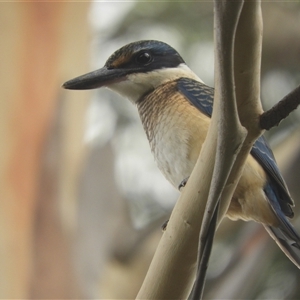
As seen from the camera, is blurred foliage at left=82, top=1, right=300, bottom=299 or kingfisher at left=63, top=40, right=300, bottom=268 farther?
blurred foliage at left=82, top=1, right=300, bottom=299

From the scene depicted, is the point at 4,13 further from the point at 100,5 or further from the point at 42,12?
the point at 100,5

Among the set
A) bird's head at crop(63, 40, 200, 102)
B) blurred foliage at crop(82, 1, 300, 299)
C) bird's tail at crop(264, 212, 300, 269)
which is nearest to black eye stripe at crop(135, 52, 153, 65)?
bird's head at crop(63, 40, 200, 102)

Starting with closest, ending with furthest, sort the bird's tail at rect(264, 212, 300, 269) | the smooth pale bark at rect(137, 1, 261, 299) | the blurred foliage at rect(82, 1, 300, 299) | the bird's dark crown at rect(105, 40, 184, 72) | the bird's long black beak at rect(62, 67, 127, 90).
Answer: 1. the smooth pale bark at rect(137, 1, 261, 299)
2. the bird's tail at rect(264, 212, 300, 269)
3. the bird's long black beak at rect(62, 67, 127, 90)
4. the bird's dark crown at rect(105, 40, 184, 72)
5. the blurred foliage at rect(82, 1, 300, 299)

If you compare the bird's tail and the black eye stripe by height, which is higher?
the black eye stripe

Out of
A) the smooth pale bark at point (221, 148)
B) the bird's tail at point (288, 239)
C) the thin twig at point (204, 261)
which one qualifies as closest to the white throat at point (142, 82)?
the bird's tail at point (288, 239)

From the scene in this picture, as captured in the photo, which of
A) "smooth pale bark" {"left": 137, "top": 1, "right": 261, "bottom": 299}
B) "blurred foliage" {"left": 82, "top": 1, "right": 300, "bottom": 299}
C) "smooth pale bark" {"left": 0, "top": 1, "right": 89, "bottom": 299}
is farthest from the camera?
"blurred foliage" {"left": 82, "top": 1, "right": 300, "bottom": 299}

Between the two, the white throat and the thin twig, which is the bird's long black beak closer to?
the white throat

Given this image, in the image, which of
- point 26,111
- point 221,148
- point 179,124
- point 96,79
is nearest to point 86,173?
point 26,111
